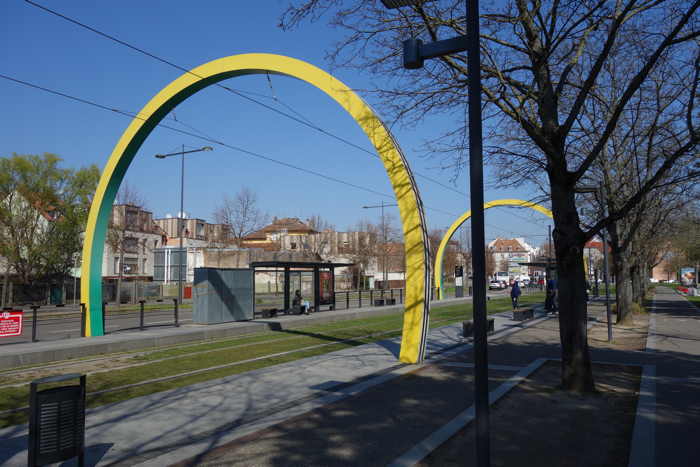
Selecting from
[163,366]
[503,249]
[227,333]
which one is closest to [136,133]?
[227,333]

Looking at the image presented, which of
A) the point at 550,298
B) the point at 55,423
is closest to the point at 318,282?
the point at 550,298

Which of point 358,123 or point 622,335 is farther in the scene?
point 622,335

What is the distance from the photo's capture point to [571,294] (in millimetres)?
8898

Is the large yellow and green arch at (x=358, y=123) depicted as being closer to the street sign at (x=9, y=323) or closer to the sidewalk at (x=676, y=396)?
the street sign at (x=9, y=323)

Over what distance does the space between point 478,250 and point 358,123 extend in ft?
29.2

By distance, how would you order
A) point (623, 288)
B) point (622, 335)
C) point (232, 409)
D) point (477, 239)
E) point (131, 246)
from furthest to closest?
1. point (131, 246)
2. point (623, 288)
3. point (622, 335)
4. point (232, 409)
5. point (477, 239)

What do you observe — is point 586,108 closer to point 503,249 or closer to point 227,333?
point 227,333

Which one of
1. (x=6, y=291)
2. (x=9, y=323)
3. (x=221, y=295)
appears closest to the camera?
(x=9, y=323)

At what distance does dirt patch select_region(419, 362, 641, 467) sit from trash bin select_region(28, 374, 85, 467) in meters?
3.31

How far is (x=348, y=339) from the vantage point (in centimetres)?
1653

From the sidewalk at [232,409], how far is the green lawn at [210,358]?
68cm

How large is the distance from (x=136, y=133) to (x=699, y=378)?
15.5m

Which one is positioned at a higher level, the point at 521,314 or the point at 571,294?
the point at 571,294

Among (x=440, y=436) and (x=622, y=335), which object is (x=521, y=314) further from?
(x=440, y=436)
